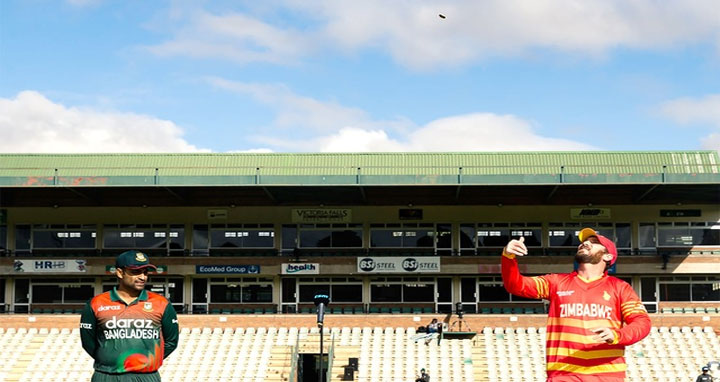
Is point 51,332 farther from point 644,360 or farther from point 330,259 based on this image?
point 644,360

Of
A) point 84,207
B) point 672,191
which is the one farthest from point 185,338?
point 672,191

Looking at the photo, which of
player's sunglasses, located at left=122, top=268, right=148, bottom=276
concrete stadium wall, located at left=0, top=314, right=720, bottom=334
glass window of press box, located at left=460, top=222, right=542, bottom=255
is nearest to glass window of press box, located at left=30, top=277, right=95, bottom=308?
concrete stadium wall, located at left=0, top=314, right=720, bottom=334

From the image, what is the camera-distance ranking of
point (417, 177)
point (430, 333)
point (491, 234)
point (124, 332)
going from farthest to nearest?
point (491, 234) < point (417, 177) < point (430, 333) < point (124, 332)

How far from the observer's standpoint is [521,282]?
30.9 feet

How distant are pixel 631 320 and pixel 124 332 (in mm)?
4841

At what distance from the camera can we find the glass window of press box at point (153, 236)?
155ft

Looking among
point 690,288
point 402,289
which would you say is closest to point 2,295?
point 402,289

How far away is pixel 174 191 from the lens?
44375 millimetres

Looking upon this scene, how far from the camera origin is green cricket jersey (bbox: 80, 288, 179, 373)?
9242 mm

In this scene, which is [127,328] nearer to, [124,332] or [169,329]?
[124,332]

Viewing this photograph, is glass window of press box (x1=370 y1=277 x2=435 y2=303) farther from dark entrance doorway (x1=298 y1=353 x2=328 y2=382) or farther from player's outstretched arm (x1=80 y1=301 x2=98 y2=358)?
player's outstretched arm (x1=80 y1=301 x2=98 y2=358)

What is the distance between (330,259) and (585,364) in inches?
1468

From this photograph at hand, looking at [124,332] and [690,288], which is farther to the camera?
[690,288]

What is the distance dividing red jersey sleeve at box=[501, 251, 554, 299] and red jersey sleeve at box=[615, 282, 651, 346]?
0.74m
